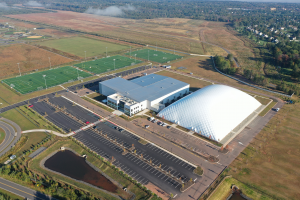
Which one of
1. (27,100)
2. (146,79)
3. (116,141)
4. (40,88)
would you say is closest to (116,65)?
(146,79)

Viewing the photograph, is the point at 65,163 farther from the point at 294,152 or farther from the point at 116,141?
the point at 294,152

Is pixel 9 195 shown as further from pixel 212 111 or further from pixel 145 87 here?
pixel 212 111

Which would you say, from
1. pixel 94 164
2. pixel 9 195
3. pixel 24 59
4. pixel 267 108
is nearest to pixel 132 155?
pixel 94 164

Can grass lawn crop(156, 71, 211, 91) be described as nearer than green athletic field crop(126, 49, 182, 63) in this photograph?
Yes

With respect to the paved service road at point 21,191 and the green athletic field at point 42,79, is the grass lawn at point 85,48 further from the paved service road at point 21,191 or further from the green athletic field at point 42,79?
the paved service road at point 21,191

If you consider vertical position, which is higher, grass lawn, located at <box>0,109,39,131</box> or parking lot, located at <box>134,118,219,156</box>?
parking lot, located at <box>134,118,219,156</box>

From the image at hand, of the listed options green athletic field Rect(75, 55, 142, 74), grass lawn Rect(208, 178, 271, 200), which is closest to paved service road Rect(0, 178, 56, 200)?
grass lawn Rect(208, 178, 271, 200)

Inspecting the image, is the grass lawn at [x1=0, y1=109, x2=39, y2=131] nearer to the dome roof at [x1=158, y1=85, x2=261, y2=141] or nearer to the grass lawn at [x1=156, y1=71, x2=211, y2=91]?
the dome roof at [x1=158, y1=85, x2=261, y2=141]
